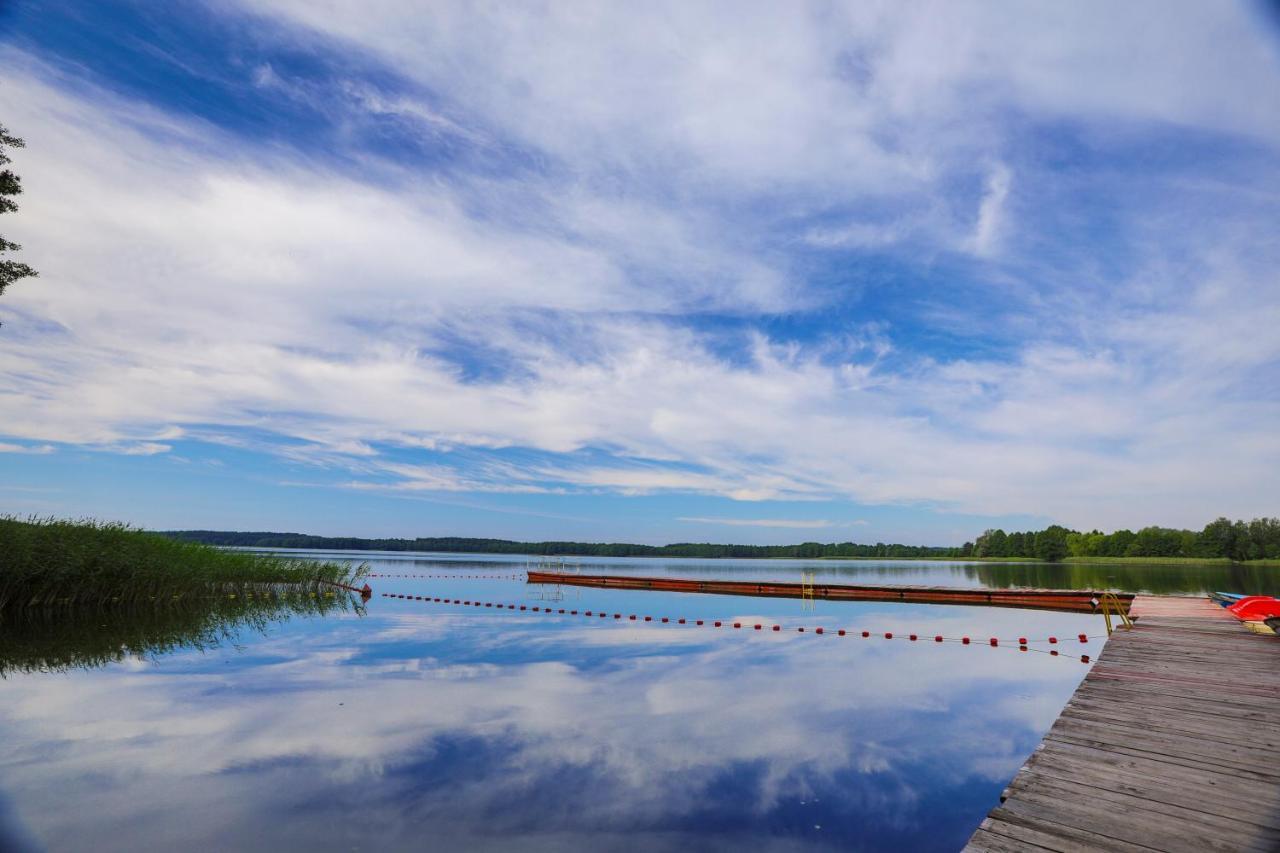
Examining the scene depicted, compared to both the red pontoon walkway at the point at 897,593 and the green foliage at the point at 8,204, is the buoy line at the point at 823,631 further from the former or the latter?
the green foliage at the point at 8,204

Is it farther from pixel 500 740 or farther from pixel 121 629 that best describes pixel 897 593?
pixel 121 629

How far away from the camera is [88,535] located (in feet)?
77.2

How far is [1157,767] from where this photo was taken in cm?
690

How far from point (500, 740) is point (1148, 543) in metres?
156

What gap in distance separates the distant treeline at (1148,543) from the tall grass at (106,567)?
493 ft

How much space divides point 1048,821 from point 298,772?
9002 millimetres

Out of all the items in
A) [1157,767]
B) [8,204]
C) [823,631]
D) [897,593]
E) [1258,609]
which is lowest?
[823,631]

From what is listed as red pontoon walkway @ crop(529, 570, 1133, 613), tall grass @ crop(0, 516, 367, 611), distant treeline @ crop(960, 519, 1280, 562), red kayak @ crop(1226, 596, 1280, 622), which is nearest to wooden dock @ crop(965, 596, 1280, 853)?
red kayak @ crop(1226, 596, 1280, 622)

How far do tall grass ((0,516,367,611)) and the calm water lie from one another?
1570mm

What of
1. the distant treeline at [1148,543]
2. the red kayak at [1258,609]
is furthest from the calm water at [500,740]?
the distant treeline at [1148,543]

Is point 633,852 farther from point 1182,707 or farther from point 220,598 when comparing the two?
point 220,598

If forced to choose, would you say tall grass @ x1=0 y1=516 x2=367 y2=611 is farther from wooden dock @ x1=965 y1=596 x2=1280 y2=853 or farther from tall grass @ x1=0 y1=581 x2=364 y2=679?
wooden dock @ x1=965 y1=596 x2=1280 y2=853

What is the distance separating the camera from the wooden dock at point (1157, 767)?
→ 5.38m

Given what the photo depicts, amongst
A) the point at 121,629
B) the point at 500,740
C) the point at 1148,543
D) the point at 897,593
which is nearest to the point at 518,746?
the point at 500,740
